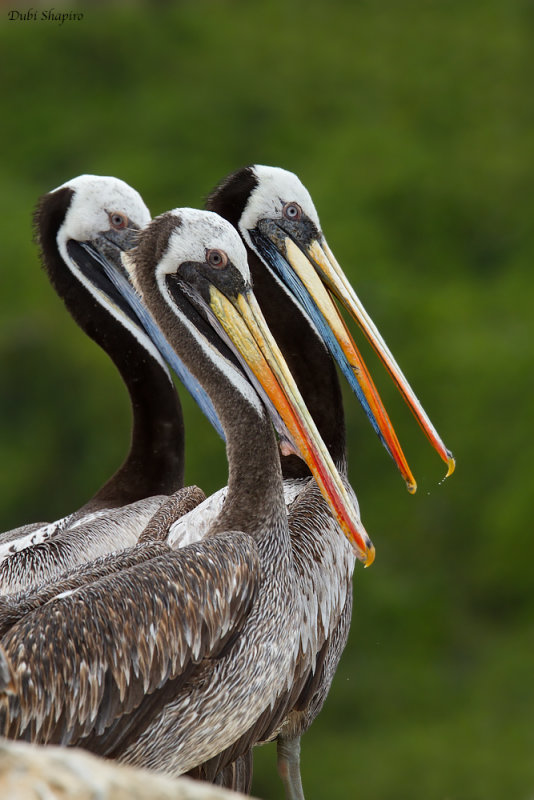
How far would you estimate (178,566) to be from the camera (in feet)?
11.4

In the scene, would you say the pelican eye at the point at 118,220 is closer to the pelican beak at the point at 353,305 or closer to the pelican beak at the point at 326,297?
the pelican beak at the point at 326,297

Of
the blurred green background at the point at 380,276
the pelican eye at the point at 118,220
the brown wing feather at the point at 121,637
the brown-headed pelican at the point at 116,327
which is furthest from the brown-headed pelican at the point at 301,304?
the blurred green background at the point at 380,276

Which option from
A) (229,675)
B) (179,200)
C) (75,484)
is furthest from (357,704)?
(229,675)

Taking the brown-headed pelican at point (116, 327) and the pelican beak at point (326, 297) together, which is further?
the brown-headed pelican at point (116, 327)

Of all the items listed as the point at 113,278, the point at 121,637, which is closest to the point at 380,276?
the point at 113,278

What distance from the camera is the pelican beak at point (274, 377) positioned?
3824mm

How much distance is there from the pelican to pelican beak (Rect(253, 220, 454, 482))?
77 centimetres

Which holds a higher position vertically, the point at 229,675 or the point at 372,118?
the point at 229,675

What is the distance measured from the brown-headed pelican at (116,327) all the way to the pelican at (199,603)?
2.88ft

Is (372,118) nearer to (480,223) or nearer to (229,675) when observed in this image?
(480,223)

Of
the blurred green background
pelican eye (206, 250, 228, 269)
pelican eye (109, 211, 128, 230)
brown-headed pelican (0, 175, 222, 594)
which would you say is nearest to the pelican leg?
brown-headed pelican (0, 175, 222, 594)

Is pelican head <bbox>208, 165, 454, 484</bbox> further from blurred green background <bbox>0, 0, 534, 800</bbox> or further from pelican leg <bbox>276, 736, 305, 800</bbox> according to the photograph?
blurred green background <bbox>0, 0, 534, 800</bbox>

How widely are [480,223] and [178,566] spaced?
14.9 meters

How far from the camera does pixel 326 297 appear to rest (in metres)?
4.69
